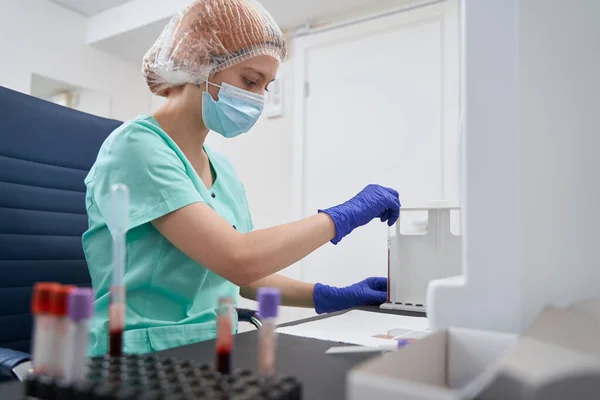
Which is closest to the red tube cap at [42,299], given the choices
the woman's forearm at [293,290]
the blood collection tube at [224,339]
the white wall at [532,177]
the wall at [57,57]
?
the blood collection tube at [224,339]

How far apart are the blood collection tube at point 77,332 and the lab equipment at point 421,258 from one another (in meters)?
0.90

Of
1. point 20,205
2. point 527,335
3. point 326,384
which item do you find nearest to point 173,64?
point 20,205

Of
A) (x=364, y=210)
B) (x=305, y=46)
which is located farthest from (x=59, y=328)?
(x=305, y=46)

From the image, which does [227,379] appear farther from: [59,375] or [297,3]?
[297,3]

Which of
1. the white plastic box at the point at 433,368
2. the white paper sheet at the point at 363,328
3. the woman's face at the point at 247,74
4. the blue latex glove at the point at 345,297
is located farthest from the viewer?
the blue latex glove at the point at 345,297

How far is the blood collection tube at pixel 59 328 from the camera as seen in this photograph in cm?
33

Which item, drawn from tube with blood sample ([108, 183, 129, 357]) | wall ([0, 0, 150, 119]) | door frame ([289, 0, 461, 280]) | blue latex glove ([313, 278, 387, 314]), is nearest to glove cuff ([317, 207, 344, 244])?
blue latex glove ([313, 278, 387, 314])

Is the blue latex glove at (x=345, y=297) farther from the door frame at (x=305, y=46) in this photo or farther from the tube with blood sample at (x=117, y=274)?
the door frame at (x=305, y=46)

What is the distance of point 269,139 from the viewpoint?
8.75ft

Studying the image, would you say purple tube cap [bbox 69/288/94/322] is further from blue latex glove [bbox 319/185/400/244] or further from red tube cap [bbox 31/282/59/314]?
blue latex glove [bbox 319/185/400/244]

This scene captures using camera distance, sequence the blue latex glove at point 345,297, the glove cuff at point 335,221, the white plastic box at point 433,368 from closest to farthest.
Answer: the white plastic box at point 433,368 → the glove cuff at point 335,221 → the blue latex glove at point 345,297

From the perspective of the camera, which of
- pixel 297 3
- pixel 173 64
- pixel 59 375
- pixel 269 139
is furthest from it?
pixel 269 139

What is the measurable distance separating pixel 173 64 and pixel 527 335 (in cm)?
95

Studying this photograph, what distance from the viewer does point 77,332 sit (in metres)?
0.34
